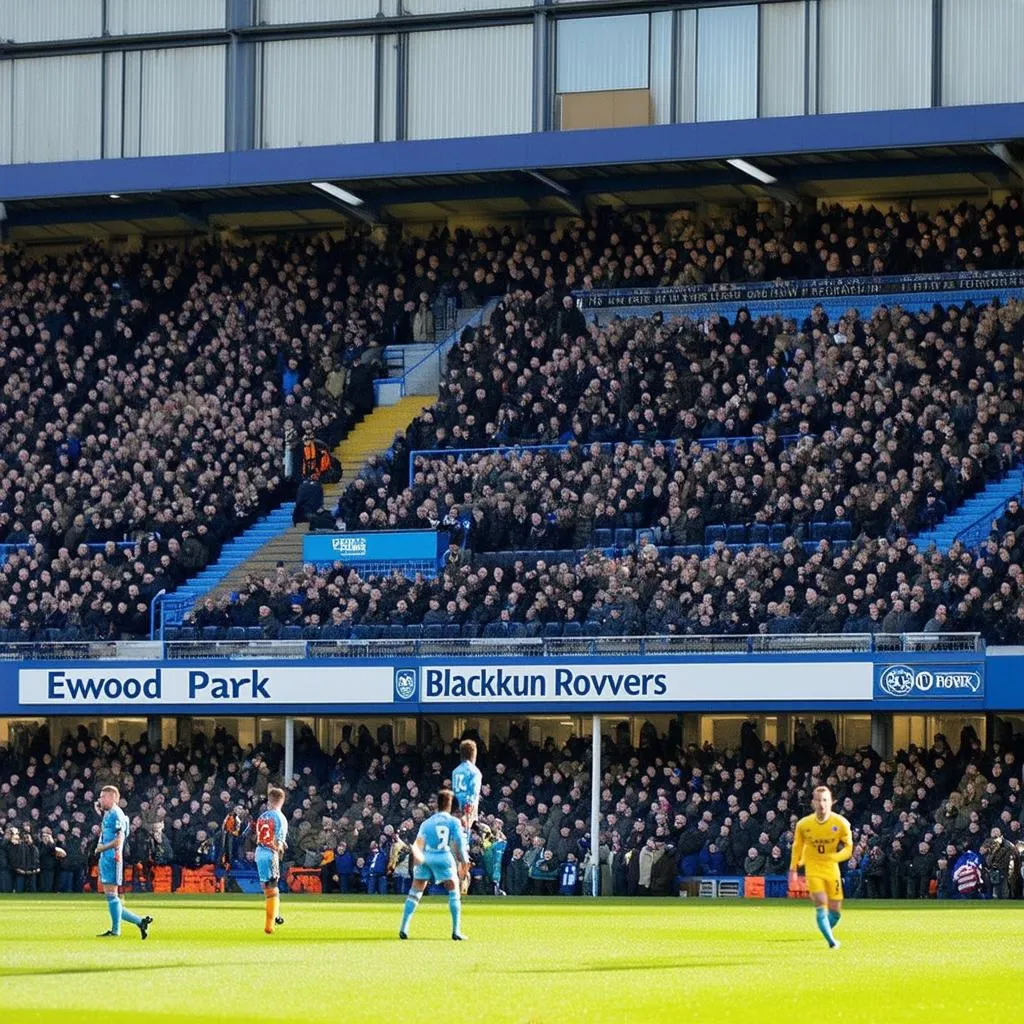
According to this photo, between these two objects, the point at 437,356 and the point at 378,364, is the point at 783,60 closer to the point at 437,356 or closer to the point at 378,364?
the point at 437,356

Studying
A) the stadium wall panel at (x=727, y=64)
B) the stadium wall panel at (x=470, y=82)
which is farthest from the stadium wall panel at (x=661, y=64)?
the stadium wall panel at (x=470, y=82)

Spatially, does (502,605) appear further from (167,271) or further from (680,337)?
(167,271)

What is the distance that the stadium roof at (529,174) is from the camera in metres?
47.8

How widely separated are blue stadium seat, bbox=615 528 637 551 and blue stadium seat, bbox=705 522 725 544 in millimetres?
1440

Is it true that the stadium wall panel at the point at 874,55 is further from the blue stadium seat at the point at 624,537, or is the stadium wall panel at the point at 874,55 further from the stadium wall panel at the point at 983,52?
the blue stadium seat at the point at 624,537

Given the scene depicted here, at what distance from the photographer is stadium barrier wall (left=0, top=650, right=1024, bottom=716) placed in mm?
40188

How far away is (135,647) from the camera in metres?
46.1

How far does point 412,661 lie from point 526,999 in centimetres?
2462

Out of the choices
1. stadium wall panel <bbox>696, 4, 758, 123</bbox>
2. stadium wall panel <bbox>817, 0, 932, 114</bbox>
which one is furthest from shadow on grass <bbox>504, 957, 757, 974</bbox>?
stadium wall panel <bbox>696, 4, 758, 123</bbox>

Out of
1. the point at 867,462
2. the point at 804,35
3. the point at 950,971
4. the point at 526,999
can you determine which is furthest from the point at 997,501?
the point at 526,999

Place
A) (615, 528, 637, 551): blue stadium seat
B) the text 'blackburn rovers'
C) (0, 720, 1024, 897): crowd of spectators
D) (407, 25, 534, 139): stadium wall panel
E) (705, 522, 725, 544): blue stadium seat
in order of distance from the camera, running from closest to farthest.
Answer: (0, 720, 1024, 897): crowd of spectators
the text 'blackburn rovers'
(705, 522, 725, 544): blue stadium seat
(615, 528, 637, 551): blue stadium seat
(407, 25, 534, 139): stadium wall panel

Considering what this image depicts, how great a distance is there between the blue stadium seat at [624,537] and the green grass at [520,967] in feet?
40.5

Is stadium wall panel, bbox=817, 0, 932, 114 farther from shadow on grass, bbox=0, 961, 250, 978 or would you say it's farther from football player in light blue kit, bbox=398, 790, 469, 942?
shadow on grass, bbox=0, 961, 250, 978

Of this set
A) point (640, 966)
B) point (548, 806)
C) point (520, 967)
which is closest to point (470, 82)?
point (548, 806)
